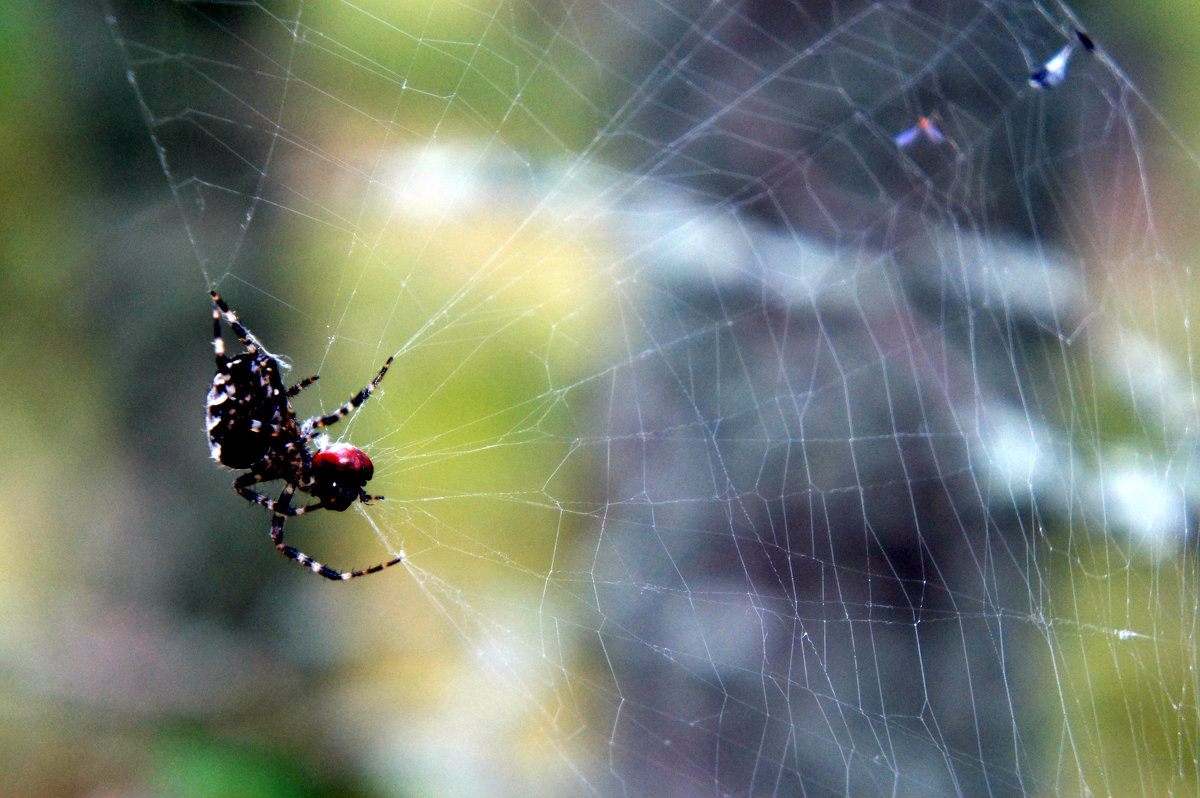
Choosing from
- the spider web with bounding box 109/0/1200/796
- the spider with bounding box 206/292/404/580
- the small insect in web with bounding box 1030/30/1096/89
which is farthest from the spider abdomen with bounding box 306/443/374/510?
the small insect in web with bounding box 1030/30/1096/89

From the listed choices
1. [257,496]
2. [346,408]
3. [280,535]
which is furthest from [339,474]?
[280,535]

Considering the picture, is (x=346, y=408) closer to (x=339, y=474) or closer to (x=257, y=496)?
(x=339, y=474)

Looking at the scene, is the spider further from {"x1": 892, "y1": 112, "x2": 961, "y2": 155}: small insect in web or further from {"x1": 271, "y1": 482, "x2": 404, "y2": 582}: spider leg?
{"x1": 892, "y1": 112, "x2": 961, "y2": 155}: small insect in web

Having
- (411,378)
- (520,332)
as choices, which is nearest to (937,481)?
(520,332)

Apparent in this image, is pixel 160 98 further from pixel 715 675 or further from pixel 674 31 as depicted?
pixel 715 675

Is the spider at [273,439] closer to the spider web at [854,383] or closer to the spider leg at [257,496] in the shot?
the spider leg at [257,496]

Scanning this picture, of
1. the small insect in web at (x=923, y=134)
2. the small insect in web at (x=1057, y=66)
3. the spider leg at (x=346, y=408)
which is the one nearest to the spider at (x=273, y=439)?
the spider leg at (x=346, y=408)

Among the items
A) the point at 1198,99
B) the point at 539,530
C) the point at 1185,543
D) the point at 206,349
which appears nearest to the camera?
the point at 1185,543
